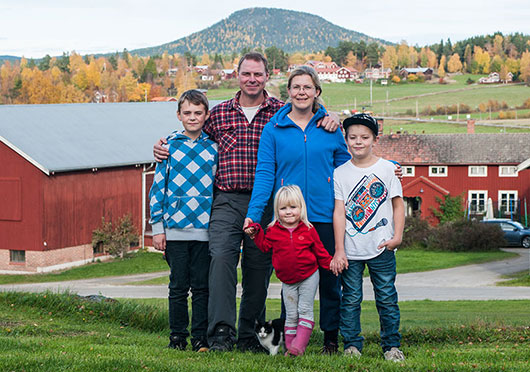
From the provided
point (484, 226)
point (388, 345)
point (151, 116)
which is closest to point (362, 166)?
point (388, 345)

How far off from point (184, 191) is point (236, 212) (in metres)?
0.55

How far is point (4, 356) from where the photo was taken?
261 inches

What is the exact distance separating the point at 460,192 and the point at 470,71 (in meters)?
144

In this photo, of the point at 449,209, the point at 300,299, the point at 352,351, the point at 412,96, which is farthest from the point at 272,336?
the point at 412,96

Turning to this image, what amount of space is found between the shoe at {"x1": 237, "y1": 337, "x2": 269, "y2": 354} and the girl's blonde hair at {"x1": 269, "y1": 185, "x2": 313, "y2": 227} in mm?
1379

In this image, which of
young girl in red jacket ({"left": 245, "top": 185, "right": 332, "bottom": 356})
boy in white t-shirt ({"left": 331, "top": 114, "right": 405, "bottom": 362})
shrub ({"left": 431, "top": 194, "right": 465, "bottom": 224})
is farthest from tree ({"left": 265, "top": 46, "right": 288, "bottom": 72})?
young girl in red jacket ({"left": 245, "top": 185, "right": 332, "bottom": 356})

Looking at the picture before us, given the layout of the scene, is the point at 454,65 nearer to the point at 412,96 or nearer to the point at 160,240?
the point at 412,96

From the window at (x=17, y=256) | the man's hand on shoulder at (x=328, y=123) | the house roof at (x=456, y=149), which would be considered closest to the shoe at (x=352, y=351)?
the man's hand on shoulder at (x=328, y=123)

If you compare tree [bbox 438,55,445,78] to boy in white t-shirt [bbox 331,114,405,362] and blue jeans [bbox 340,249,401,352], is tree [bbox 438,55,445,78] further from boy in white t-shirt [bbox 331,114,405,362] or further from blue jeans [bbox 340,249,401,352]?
blue jeans [bbox 340,249,401,352]

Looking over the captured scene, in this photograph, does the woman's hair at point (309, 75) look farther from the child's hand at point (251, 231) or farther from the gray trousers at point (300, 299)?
the gray trousers at point (300, 299)

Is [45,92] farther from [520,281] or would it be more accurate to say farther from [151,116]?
[520,281]

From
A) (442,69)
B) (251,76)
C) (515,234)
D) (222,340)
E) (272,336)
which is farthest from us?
(442,69)

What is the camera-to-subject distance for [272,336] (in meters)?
7.20

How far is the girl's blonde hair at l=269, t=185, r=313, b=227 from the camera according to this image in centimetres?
683
